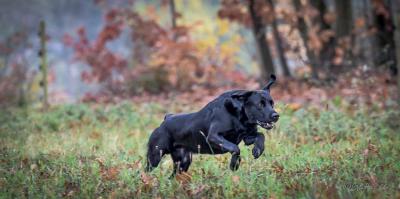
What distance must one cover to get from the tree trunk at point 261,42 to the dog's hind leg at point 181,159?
14319 millimetres

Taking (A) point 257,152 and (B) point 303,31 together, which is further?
(B) point 303,31

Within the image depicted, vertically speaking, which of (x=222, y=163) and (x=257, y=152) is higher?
(x=257, y=152)

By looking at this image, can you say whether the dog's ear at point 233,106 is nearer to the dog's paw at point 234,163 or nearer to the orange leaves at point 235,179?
the dog's paw at point 234,163

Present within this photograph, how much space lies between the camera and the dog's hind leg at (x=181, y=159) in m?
7.64

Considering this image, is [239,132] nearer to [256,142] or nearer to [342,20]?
[256,142]

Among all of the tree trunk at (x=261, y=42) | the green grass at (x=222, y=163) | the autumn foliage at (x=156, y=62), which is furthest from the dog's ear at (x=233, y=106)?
the tree trunk at (x=261, y=42)

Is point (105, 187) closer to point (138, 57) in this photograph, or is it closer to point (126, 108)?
point (126, 108)

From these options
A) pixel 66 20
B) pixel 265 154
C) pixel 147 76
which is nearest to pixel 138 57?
pixel 147 76

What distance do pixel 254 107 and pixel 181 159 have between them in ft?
3.93

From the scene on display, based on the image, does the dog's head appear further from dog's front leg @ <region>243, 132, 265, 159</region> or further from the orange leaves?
the orange leaves

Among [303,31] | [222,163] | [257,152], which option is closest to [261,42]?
[303,31]

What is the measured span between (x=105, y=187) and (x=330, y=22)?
17.4m

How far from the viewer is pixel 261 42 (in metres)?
22.7

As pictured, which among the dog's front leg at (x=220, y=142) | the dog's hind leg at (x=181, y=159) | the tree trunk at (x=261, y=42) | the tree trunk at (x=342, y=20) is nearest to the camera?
the dog's front leg at (x=220, y=142)
